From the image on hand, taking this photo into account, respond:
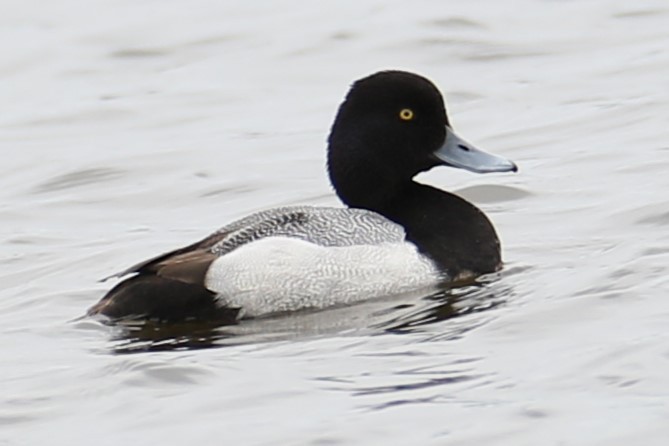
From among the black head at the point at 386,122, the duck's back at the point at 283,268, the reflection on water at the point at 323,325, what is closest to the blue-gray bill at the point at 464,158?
the black head at the point at 386,122

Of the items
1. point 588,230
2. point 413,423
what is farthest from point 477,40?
point 413,423

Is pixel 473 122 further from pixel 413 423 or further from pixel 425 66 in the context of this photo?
pixel 413 423

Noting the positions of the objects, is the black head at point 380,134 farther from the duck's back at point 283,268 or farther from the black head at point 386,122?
the duck's back at point 283,268

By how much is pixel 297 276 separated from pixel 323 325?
0.35 m

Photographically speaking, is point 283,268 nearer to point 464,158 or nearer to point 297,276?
point 297,276

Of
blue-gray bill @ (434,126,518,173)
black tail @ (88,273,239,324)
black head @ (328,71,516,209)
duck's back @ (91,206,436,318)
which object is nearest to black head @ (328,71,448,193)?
black head @ (328,71,516,209)

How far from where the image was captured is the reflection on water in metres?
7.48

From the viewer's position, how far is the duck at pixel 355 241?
7812 millimetres

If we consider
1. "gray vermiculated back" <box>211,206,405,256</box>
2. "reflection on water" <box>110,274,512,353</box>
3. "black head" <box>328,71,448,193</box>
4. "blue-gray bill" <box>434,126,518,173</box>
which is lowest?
"reflection on water" <box>110,274,512,353</box>

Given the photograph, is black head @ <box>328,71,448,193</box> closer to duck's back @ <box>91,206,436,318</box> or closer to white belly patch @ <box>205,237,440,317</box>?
duck's back @ <box>91,206,436,318</box>

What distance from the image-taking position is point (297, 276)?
26.0ft

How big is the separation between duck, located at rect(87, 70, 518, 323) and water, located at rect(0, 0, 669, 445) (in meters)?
0.15

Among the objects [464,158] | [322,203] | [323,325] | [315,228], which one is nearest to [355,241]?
[315,228]

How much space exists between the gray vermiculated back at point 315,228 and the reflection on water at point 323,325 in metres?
0.30
